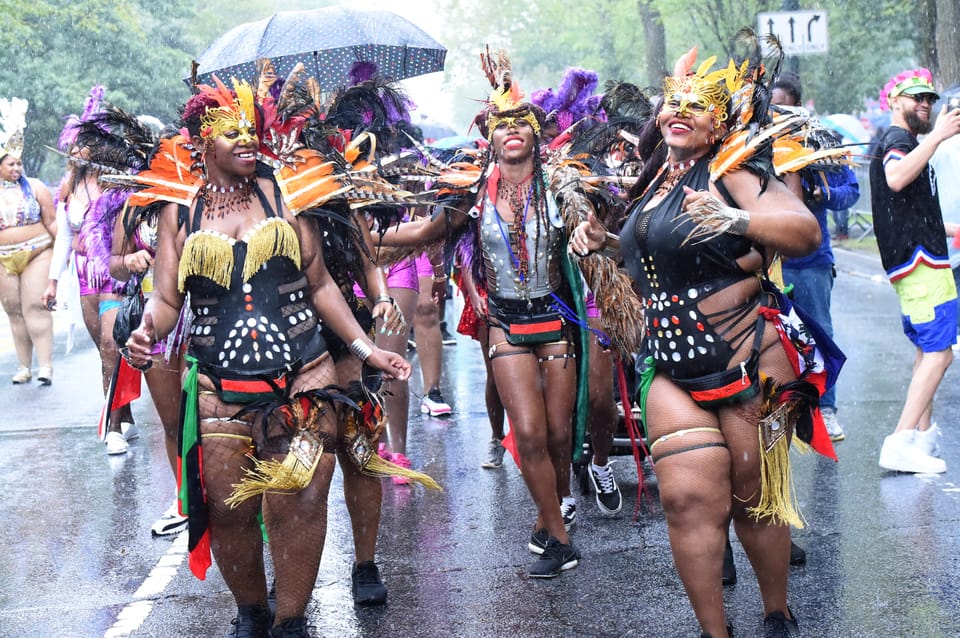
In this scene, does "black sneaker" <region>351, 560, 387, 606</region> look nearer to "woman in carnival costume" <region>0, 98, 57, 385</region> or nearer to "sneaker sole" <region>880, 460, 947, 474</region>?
"sneaker sole" <region>880, 460, 947, 474</region>

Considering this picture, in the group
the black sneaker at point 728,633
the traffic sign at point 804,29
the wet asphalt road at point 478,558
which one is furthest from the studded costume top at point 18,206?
the traffic sign at point 804,29

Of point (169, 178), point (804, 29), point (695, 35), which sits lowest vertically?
point (169, 178)

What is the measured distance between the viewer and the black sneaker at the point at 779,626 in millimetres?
4500

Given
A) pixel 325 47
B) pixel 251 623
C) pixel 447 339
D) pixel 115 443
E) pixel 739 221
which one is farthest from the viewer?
pixel 447 339

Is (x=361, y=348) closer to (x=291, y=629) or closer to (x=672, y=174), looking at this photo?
(x=291, y=629)

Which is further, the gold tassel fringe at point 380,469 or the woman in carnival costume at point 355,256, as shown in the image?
the gold tassel fringe at point 380,469

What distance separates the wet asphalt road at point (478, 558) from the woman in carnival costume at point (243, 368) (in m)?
0.46

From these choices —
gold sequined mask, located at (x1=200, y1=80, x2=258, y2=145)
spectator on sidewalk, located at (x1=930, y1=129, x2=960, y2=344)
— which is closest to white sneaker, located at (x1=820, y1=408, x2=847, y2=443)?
spectator on sidewalk, located at (x1=930, y1=129, x2=960, y2=344)

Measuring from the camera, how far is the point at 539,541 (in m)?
5.82

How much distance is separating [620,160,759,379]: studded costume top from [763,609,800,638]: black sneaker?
3.00 feet

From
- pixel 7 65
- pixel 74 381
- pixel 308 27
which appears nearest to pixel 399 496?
pixel 308 27

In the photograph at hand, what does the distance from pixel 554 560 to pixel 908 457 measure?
7.99 feet

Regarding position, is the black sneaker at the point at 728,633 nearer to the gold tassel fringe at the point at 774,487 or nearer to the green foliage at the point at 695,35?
the gold tassel fringe at the point at 774,487

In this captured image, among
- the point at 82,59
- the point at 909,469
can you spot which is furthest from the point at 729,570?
the point at 82,59
